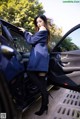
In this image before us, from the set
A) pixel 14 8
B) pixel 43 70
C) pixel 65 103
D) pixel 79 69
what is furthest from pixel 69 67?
pixel 14 8

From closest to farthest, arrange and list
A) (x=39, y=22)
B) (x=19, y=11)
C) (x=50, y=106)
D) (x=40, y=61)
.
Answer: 1. (x=40, y=61)
2. (x=39, y=22)
3. (x=50, y=106)
4. (x=19, y=11)

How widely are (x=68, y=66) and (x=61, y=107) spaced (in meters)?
1.16

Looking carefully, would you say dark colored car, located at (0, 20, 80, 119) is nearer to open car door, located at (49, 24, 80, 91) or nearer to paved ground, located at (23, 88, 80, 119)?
open car door, located at (49, 24, 80, 91)

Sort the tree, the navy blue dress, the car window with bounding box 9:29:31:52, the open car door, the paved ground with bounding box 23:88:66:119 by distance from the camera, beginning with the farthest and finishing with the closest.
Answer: the tree
the paved ground with bounding box 23:88:66:119
the car window with bounding box 9:29:31:52
the open car door
the navy blue dress

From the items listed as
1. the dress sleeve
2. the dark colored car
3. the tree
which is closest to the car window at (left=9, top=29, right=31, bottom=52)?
the dark colored car

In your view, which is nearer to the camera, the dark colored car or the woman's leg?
the dark colored car

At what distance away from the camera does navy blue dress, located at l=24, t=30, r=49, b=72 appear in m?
3.99

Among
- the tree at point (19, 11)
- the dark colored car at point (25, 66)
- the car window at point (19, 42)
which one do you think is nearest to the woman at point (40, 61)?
the dark colored car at point (25, 66)

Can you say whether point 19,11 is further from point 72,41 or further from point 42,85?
point 42,85

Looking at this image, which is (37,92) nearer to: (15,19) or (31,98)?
(31,98)

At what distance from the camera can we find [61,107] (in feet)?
17.1

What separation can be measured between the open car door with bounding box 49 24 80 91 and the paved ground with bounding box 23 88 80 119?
64 cm

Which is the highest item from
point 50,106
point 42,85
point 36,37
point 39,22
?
point 39,22

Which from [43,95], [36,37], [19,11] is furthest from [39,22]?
[19,11]
